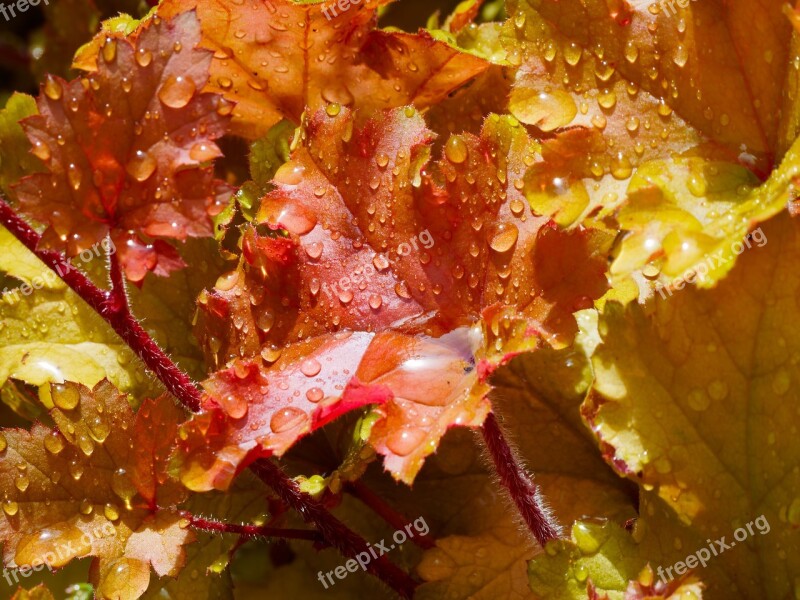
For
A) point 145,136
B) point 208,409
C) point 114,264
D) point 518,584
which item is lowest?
point 518,584

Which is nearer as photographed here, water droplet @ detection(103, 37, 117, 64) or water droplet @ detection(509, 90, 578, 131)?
water droplet @ detection(103, 37, 117, 64)

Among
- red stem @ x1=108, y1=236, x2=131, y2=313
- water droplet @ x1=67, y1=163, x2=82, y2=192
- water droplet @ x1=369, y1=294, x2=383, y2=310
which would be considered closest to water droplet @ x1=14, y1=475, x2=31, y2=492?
red stem @ x1=108, y1=236, x2=131, y2=313

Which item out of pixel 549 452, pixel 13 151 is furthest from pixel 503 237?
pixel 13 151

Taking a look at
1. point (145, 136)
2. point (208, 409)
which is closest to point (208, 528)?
point (208, 409)

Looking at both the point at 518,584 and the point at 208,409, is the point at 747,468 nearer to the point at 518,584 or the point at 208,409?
the point at 518,584

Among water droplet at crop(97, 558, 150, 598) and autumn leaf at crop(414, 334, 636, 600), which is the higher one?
water droplet at crop(97, 558, 150, 598)

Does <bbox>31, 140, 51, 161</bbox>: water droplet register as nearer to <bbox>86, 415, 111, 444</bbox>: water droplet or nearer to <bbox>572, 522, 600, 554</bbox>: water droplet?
<bbox>86, 415, 111, 444</bbox>: water droplet

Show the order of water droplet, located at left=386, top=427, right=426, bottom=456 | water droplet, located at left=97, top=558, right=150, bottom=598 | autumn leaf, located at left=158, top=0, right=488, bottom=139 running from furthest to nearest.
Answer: autumn leaf, located at left=158, top=0, right=488, bottom=139 → water droplet, located at left=97, top=558, right=150, bottom=598 → water droplet, located at left=386, top=427, right=426, bottom=456
